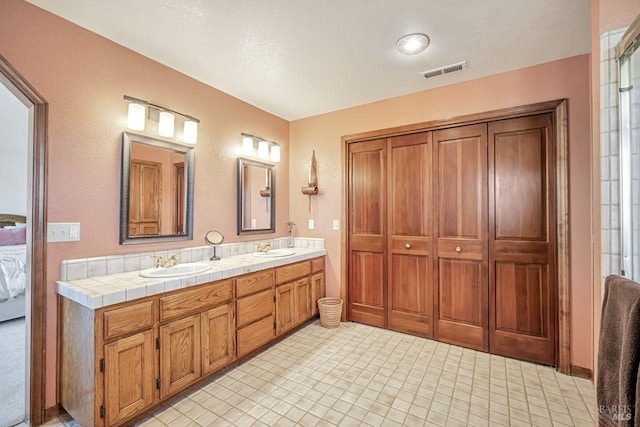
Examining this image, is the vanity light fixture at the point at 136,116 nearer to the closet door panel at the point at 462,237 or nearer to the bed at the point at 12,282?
the bed at the point at 12,282

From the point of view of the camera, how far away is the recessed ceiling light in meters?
2.03

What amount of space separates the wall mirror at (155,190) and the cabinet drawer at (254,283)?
68 cm

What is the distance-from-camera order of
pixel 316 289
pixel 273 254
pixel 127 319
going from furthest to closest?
1. pixel 316 289
2. pixel 273 254
3. pixel 127 319

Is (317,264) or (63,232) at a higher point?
(63,232)

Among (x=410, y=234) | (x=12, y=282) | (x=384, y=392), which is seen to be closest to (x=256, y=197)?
(x=410, y=234)

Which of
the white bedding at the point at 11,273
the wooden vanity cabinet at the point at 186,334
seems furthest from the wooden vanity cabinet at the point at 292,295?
the white bedding at the point at 11,273

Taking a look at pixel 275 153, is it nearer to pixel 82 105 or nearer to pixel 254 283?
pixel 254 283

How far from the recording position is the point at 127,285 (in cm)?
172

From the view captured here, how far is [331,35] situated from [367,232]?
2.04 m

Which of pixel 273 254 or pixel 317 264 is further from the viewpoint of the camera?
pixel 317 264

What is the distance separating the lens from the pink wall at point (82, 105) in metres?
1.71

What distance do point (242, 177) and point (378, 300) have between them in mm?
2094

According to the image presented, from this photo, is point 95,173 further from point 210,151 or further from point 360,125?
point 360,125

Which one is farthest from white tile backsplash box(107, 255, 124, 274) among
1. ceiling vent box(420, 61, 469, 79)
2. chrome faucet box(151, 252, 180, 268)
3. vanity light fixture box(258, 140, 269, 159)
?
ceiling vent box(420, 61, 469, 79)
